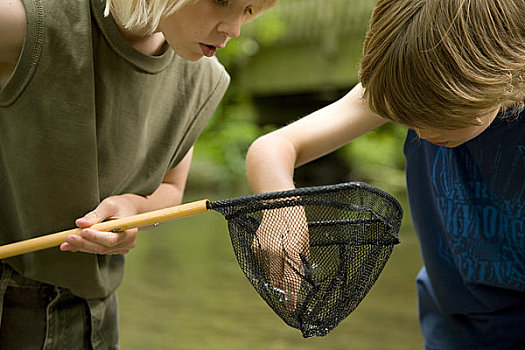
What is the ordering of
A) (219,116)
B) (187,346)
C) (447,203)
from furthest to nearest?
1. (219,116)
2. (187,346)
3. (447,203)

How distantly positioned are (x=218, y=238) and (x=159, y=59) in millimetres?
3263

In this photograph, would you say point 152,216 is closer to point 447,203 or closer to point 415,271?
point 447,203

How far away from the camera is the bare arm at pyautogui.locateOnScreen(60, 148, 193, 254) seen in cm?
106

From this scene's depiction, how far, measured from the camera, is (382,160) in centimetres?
682

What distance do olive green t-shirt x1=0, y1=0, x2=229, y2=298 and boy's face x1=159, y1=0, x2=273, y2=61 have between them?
0.10 m

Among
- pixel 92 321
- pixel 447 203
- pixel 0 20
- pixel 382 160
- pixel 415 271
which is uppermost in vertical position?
pixel 0 20

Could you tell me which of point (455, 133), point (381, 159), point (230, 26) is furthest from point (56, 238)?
point (381, 159)

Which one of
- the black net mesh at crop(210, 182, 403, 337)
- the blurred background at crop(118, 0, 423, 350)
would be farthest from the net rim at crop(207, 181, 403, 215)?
the blurred background at crop(118, 0, 423, 350)

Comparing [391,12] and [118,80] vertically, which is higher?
[391,12]

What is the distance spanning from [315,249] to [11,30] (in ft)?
1.75

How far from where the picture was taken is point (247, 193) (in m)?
6.79

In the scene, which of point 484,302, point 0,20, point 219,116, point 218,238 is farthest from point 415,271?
point 219,116

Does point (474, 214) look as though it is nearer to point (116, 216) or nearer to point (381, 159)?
point (116, 216)

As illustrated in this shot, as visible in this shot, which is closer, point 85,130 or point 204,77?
point 85,130
